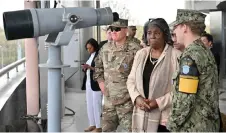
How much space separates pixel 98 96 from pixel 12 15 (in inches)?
124

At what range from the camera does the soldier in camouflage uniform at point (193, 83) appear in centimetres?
177

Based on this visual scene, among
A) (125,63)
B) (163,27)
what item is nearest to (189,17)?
(163,27)

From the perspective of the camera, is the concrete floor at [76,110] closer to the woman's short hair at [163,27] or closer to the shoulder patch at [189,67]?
the woman's short hair at [163,27]

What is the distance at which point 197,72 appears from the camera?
1766 mm

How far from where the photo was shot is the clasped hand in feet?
7.75

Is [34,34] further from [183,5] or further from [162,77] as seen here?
[183,5]

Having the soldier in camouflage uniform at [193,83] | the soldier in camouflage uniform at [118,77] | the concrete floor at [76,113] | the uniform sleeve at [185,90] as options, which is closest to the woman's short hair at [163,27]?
the soldier in camouflage uniform at [118,77]

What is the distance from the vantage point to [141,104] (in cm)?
239

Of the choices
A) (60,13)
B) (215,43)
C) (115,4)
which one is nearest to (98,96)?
(60,13)

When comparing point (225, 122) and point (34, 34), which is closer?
point (34, 34)

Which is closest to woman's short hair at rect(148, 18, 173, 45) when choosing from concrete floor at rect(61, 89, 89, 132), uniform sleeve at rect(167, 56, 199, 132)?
uniform sleeve at rect(167, 56, 199, 132)

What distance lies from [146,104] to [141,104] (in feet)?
0.13

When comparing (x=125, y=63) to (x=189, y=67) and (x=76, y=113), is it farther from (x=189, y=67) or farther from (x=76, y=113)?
(x=76, y=113)

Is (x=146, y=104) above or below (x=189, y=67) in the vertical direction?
below
